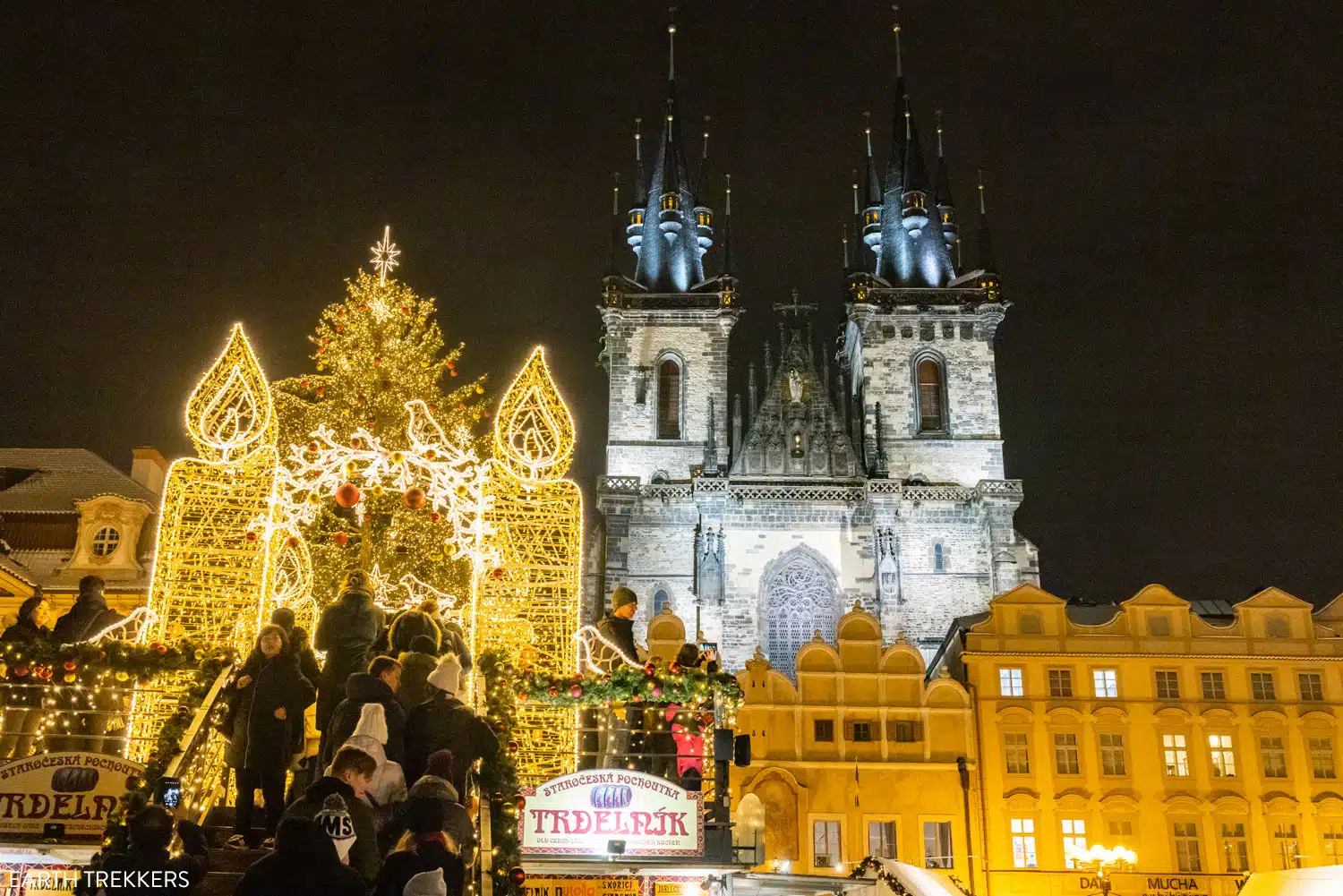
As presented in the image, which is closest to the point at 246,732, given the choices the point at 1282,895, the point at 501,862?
the point at 501,862

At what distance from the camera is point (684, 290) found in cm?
4231

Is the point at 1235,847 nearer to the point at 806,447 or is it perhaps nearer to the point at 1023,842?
the point at 1023,842

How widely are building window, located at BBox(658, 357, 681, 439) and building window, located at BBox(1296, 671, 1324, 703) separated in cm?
1920

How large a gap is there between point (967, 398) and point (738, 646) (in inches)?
434

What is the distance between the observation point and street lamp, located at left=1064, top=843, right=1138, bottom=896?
21.5 m

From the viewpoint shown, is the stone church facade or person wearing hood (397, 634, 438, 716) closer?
person wearing hood (397, 634, 438, 716)

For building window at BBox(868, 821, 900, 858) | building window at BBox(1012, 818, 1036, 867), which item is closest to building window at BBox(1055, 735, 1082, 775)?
building window at BBox(1012, 818, 1036, 867)

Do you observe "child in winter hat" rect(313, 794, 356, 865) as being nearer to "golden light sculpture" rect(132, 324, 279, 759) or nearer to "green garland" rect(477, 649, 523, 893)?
"green garland" rect(477, 649, 523, 893)

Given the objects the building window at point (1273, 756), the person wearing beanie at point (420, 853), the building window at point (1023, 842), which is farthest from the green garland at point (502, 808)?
the building window at point (1273, 756)

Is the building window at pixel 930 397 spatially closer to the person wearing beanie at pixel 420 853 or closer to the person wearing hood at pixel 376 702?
the person wearing hood at pixel 376 702

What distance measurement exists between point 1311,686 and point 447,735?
24.3 metres

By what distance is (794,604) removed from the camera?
38000 millimetres

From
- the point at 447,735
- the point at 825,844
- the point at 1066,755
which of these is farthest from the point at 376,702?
the point at 1066,755

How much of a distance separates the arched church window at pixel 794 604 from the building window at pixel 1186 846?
12675 millimetres
